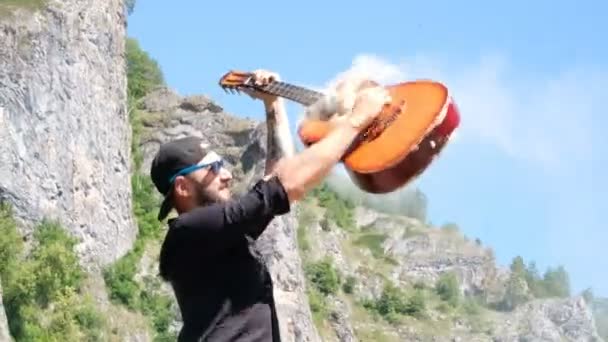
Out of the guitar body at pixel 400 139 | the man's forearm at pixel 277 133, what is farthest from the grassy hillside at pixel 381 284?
the guitar body at pixel 400 139

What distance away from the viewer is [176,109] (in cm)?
8744

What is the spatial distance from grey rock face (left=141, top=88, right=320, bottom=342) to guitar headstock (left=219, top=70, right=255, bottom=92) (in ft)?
199

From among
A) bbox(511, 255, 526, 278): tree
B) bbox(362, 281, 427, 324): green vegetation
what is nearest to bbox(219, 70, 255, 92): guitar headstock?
bbox(362, 281, 427, 324): green vegetation

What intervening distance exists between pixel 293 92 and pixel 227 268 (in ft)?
3.09

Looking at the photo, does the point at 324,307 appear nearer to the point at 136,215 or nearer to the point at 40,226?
the point at 136,215

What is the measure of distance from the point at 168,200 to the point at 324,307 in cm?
8643

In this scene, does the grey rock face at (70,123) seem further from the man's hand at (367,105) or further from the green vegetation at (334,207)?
the man's hand at (367,105)

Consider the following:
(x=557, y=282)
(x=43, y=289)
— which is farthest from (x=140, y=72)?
(x=557, y=282)

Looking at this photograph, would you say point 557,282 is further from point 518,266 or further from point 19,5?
point 19,5

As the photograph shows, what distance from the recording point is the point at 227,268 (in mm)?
6312

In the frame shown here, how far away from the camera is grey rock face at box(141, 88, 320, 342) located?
73.4 m

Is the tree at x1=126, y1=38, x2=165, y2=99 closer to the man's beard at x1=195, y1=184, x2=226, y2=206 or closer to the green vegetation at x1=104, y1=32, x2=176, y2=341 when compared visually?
the green vegetation at x1=104, y1=32, x2=176, y2=341

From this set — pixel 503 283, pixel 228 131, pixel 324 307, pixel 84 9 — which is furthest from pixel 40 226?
pixel 503 283

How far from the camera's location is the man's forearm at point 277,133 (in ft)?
23.7
